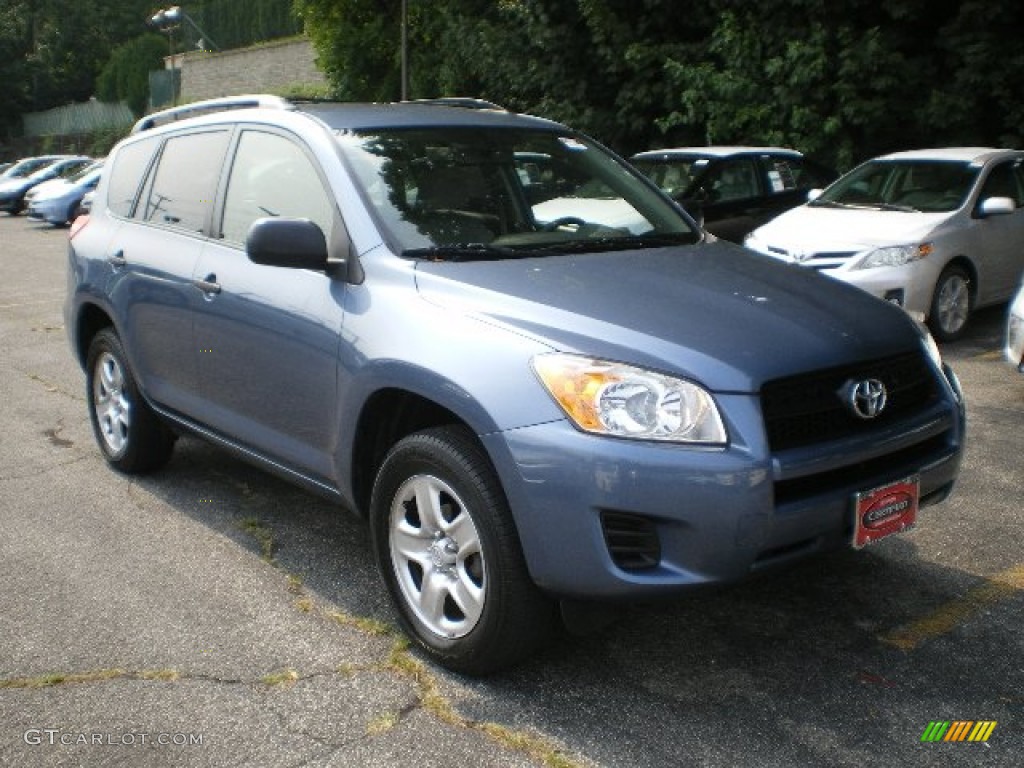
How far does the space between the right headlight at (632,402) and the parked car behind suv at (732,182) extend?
26.7ft

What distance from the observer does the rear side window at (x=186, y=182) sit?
190 inches

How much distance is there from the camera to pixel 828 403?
3293 mm

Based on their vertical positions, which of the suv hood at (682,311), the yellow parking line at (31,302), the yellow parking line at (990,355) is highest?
the suv hood at (682,311)

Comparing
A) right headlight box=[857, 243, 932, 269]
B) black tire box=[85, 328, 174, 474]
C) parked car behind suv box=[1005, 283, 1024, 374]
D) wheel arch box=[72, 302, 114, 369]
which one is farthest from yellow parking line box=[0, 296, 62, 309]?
parked car behind suv box=[1005, 283, 1024, 374]

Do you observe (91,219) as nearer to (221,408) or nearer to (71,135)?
(221,408)

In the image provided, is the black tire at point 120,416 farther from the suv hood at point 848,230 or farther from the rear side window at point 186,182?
the suv hood at point 848,230

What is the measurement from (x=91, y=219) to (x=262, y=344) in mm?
2095

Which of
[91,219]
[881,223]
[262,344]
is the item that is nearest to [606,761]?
[262,344]

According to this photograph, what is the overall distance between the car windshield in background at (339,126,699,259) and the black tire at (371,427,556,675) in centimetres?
78

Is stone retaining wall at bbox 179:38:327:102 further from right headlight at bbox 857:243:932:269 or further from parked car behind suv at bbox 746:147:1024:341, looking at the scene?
right headlight at bbox 857:243:932:269

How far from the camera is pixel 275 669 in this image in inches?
141

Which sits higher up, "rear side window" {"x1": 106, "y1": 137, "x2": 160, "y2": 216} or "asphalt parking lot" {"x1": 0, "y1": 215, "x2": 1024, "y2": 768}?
"rear side window" {"x1": 106, "y1": 137, "x2": 160, "y2": 216}

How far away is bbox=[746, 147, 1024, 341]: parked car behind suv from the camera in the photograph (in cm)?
862

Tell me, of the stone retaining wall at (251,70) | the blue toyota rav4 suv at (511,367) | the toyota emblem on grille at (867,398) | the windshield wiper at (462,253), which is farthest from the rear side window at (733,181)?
the stone retaining wall at (251,70)
